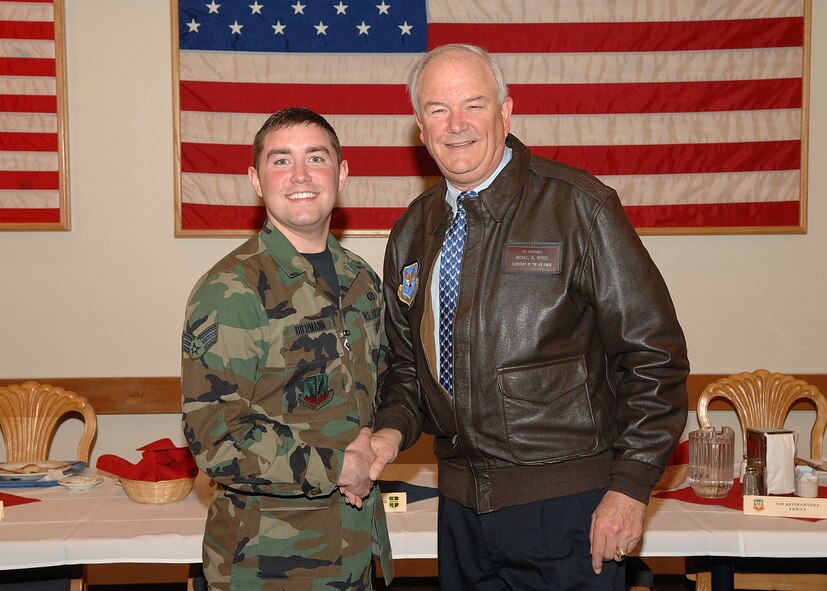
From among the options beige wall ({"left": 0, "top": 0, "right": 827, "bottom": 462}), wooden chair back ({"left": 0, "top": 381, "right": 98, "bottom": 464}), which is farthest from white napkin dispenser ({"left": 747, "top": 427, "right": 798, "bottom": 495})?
wooden chair back ({"left": 0, "top": 381, "right": 98, "bottom": 464})

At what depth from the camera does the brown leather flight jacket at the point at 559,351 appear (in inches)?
80.4

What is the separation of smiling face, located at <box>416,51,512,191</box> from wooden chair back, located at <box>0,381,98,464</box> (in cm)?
238

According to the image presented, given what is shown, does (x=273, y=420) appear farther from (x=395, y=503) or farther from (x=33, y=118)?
(x=33, y=118)

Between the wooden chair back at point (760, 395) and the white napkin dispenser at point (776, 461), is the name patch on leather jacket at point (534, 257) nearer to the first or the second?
the white napkin dispenser at point (776, 461)

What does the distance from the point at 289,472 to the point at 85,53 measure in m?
3.18

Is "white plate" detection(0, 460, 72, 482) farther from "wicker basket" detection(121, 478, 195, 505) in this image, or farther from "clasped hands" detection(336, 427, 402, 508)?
"clasped hands" detection(336, 427, 402, 508)

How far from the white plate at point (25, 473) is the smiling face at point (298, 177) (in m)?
1.73

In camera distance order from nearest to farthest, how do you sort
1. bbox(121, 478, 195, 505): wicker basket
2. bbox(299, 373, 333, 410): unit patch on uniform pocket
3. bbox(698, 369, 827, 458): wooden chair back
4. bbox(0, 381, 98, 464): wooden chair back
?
1. bbox(299, 373, 333, 410): unit patch on uniform pocket
2. bbox(121, 478, 195, 505): wicker basket
3. bbox(0, 381, 98, 464): wooden chair back
4. bbox(698, 369, 827, 458): wooden chair back

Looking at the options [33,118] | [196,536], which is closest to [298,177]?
[196,536]

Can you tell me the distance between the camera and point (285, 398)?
214 centimetres

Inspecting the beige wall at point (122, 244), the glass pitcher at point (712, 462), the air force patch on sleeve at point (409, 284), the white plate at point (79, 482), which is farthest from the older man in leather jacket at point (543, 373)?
the beige wall at point (122, 244)

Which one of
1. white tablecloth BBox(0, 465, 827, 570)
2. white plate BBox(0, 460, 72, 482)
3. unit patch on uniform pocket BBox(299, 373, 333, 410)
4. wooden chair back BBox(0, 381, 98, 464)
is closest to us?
unit patch on uniform pocket BBox(299, 373, 333, 410)

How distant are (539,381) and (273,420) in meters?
0.66

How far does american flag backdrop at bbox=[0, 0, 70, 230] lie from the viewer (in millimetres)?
4312
